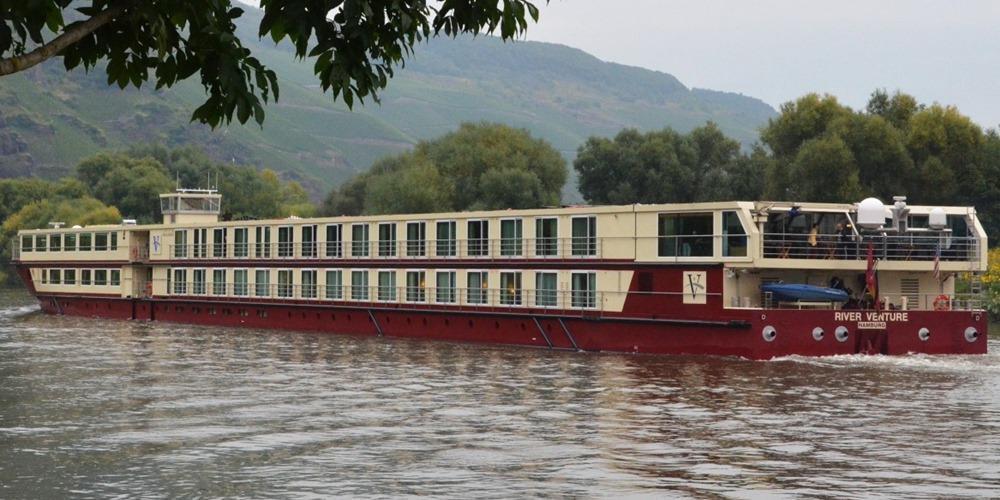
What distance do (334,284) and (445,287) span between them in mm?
7466

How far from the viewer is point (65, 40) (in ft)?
31.9

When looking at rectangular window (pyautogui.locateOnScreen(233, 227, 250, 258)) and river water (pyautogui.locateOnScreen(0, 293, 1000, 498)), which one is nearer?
river water (pyautogui.locateOnScreen(0, 293, 1000, 498))

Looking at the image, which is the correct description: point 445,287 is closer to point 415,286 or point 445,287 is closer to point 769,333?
point 415,286

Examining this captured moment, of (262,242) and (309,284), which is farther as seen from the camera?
(262,242)

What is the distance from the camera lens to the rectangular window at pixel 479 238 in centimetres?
4969

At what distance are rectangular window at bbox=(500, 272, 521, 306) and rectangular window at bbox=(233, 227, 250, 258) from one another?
17829 mm

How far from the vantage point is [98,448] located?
2358 cm

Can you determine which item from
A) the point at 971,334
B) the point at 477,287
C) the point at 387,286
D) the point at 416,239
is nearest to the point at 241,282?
the point at 387,286

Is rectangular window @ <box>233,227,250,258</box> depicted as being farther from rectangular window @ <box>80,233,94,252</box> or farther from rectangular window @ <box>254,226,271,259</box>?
rectangular window @ <box>80,233,94,252</box>

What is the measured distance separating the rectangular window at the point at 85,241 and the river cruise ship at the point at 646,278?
15.0 meters

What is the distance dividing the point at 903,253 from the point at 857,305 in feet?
8.86

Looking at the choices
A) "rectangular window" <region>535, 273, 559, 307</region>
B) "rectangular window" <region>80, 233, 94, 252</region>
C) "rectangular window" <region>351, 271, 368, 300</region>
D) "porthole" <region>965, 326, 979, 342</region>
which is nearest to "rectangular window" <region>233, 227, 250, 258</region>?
"rectangular window" <region>351, 271, 368, 300</region>

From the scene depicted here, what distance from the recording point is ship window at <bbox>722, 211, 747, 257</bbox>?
40438 millimetres

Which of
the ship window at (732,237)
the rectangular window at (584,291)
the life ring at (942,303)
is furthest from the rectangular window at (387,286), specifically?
the life ring at (942,303)
